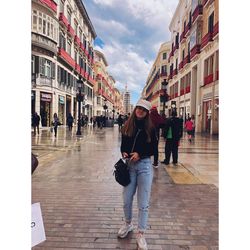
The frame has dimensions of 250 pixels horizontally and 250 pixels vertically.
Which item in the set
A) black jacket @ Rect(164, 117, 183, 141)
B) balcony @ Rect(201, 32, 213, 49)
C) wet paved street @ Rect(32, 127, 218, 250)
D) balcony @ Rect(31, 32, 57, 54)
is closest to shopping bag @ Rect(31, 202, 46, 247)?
wet paved street @ Rect(32, 127, 218, 250)

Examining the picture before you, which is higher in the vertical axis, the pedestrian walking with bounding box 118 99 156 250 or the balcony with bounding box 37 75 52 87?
the balcony with bounding box 37 75 52 87

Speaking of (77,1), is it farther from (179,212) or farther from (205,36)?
(179,212)

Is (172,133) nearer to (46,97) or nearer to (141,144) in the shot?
(141,144)

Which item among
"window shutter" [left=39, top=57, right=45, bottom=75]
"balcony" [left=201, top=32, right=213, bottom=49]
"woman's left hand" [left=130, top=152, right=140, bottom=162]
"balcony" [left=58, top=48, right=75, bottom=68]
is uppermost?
"balcony" [left=58, top=48, right=75, bottom=68]

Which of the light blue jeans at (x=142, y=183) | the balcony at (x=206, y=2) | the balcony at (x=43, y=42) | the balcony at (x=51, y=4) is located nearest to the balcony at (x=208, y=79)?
the balcony at (x=206, y=2)

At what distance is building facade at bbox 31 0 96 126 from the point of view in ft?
80.0

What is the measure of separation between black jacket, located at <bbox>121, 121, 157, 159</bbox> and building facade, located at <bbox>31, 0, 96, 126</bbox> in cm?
1702

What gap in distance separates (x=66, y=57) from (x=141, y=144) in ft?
99.4

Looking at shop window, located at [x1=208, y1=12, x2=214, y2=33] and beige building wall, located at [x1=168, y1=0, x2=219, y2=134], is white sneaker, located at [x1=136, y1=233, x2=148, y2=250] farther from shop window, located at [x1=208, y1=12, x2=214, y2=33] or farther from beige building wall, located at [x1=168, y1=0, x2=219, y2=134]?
shop window, located at [x1=208, y1=12, x2=214, y2=33]

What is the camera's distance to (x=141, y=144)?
10.1ft

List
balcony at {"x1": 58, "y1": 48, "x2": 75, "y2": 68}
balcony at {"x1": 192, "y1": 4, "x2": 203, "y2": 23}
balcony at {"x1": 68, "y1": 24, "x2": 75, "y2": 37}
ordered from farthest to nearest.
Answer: balcony at {"x1": 68, "y1": 24, "x2": 75, "y2": 37}
balcony at {"x1": 58, "y1": 48, "x2": 75, "y2": 68}
balcony at {"x1": 192, "y1": 4, "x2": 203, "y2": 23}

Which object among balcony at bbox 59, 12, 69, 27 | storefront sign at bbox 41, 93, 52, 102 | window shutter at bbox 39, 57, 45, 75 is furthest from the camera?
balcony at bbox 59, 12, 69, 27

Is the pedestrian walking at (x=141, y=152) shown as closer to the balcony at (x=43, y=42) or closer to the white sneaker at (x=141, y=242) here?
the white sneaker at (x=141, y=242)
